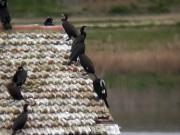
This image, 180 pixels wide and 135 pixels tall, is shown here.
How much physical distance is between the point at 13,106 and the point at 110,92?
14352 mm

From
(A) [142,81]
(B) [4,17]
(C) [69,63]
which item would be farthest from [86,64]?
(A) [142,81]

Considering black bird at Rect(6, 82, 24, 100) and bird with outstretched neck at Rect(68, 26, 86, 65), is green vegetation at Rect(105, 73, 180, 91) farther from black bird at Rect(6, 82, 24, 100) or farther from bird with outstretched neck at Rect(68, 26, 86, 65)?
black bird at Rect(6, 82, 24, 100)

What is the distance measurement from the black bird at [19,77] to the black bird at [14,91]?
0.17ft

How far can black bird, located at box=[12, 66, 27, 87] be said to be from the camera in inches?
426

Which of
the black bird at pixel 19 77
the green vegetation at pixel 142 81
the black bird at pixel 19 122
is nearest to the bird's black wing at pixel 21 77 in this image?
the black bird at pixel 19 77

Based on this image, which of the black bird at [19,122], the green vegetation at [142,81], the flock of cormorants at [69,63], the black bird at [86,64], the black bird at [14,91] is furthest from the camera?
the green vegetation at [142,81]

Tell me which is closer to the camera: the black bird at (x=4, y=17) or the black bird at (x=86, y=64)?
the black bird at (x=86, y=64)

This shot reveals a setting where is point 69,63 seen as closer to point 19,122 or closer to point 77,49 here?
point 77,49

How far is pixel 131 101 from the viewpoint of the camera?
976 inches

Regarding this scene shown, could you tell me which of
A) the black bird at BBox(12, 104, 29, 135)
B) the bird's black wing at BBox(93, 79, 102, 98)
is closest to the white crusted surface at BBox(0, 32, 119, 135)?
the bird's black wing at BBox(93, 79, 102, 98)

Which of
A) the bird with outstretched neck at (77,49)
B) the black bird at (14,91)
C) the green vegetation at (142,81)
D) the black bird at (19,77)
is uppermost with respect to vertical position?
the green vegetation at (142,81)

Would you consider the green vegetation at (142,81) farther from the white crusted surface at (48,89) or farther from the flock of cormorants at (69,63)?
the white crusted surface at (48,89)

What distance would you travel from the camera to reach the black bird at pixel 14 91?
10727mm

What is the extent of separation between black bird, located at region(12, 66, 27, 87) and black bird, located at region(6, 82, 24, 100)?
0.05 m
